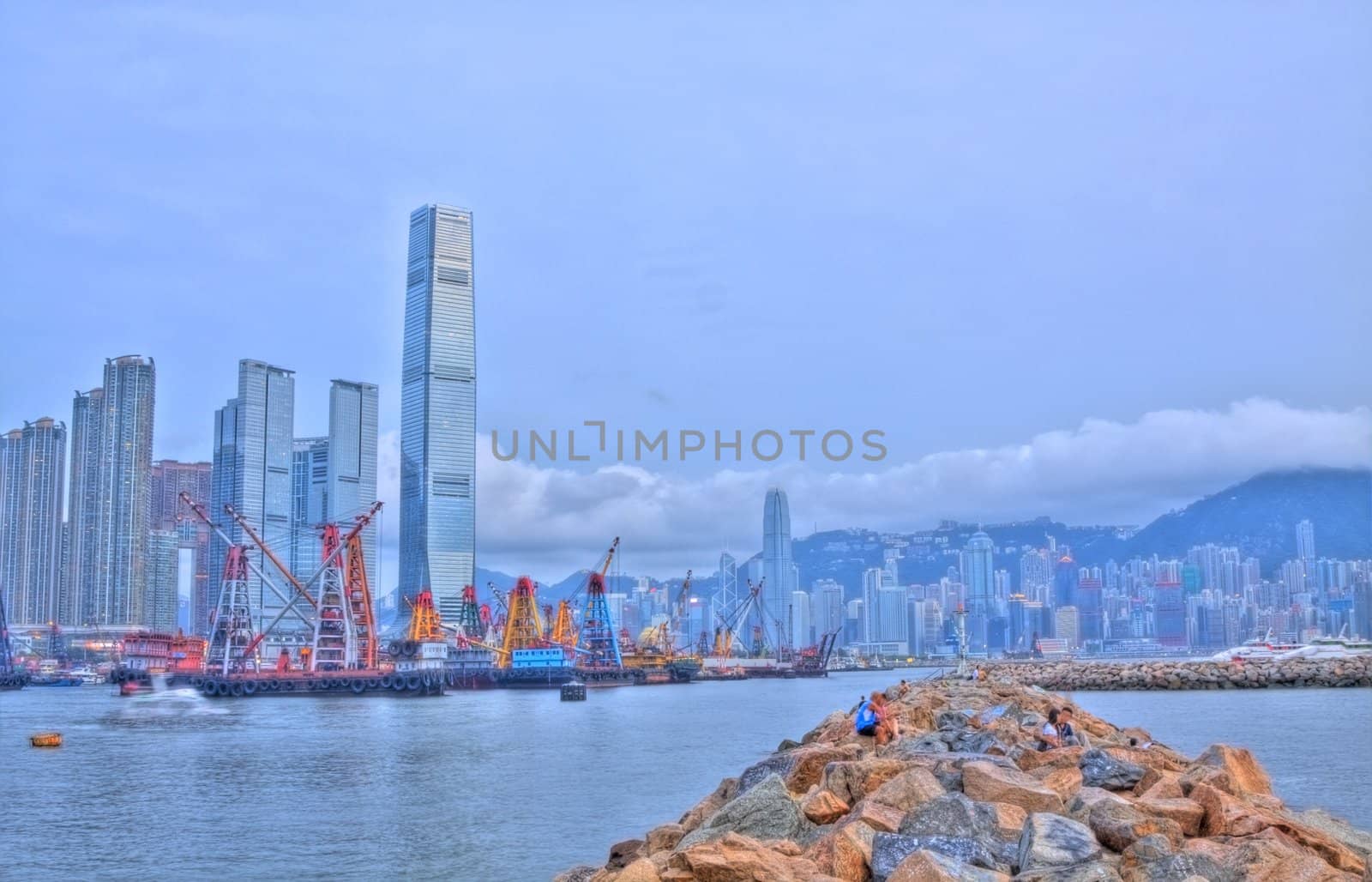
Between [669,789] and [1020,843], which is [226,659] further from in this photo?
[1020,843]

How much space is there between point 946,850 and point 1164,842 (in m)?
1.30

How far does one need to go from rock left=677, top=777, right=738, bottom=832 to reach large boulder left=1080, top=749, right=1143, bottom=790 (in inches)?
129

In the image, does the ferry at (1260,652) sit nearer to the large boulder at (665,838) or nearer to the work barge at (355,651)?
the work barge at (355,651)

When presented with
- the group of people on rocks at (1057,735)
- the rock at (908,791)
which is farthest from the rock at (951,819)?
the group of people on rocks at (1057,735)

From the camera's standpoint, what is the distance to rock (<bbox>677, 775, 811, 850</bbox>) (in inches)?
358

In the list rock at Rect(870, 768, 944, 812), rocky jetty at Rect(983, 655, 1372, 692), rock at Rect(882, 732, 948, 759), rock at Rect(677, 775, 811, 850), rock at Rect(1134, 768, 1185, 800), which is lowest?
rocky jetty at Rect(983, 655, 1372, 692)

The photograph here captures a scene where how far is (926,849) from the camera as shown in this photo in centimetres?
760

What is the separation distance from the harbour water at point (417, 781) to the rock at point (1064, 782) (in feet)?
26.9

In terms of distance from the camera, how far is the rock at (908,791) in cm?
895

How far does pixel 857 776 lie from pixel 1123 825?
247cm

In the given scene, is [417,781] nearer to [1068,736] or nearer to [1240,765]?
[1068,736]

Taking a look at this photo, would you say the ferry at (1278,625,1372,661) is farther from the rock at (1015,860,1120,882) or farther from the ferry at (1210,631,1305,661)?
the rock at (1015,860,1120,882)

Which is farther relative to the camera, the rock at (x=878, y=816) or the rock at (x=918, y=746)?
the rock at (x=918, y=746)

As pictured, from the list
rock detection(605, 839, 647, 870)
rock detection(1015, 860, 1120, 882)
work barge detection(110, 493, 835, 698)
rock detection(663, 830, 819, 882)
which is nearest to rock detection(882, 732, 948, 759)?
rock detection(605, 839, 647, 870)
